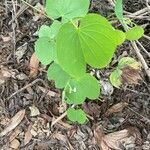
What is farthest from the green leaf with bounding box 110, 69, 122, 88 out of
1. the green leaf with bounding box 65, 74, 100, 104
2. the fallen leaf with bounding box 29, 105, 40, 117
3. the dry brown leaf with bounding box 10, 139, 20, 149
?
the dry brown leaf with bounding box 10, 139, 20, 149

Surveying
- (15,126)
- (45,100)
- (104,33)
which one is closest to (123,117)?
(45,100)

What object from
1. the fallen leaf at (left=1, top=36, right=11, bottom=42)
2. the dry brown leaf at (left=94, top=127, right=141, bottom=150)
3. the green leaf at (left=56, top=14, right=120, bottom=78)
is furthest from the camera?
the fallen leaf at (left=1, top=36, right=11, bottom=42)

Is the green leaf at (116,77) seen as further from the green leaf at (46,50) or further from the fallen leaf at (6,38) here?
the fallen leaf at (6,38)

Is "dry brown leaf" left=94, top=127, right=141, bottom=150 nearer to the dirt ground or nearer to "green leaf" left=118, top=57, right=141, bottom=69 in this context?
the dirt ground

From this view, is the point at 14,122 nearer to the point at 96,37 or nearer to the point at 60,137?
the point at 60,137

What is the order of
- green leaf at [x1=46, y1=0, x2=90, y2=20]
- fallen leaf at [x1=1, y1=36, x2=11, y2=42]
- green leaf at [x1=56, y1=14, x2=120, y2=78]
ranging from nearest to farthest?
green leaf at [x1=56, y1=14, x2=120, y2=78]
green leaf at [x1=46, y1=0, x2=90, y2=20]
fallen leaf at [x1=1, y1=36, x2=11, y2=42]
